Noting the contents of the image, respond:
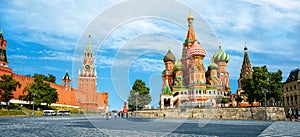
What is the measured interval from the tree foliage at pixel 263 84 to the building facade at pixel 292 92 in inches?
908

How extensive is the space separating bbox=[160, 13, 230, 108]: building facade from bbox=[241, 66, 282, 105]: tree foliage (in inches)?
788

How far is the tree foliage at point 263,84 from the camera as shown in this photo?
165 ft

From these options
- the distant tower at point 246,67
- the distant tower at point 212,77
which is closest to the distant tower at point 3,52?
the distant tower at point 212,77

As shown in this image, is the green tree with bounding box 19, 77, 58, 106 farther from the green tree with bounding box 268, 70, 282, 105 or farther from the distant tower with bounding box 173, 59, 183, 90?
the green tree with bounding box 268, 70, 282, 105

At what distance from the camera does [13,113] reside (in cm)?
5797

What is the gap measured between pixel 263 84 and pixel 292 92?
104 feet

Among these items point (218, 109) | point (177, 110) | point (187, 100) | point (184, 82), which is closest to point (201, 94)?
point (187, 100)

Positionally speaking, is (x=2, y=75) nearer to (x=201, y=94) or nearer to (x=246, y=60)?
(x=201, y=94)

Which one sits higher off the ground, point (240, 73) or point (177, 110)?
point (240, 73)

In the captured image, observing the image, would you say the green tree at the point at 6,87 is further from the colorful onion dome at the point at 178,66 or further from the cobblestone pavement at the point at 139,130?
the colorful onion dome at the point at 178,66

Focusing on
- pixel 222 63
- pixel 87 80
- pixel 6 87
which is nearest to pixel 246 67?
pixel 222 63

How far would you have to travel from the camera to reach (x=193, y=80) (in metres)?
78.2

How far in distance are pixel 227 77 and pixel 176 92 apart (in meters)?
20.7

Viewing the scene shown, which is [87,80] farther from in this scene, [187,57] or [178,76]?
[187,57]
